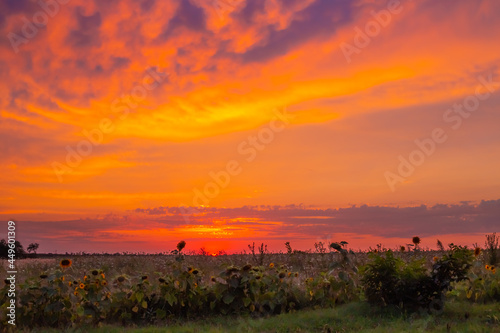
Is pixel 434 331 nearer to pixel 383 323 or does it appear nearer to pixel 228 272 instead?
pixel 383 323

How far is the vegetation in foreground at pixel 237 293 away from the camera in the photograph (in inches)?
417

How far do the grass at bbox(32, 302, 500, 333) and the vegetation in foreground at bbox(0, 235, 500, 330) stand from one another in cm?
24

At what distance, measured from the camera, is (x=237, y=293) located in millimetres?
11500

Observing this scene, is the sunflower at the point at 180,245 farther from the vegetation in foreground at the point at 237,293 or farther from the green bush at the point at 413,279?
the green bush at the point at 413,279

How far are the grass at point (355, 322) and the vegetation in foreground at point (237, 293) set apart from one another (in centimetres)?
24

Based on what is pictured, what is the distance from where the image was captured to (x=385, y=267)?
10.8 meters

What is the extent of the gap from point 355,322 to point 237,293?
2861 millimetres

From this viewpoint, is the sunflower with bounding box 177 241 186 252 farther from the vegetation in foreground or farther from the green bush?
the green bush

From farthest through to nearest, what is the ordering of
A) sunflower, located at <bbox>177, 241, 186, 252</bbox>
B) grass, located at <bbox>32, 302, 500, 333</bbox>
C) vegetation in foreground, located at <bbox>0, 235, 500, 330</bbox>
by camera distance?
sunflower, located at <bbox>177, 241, 186, 252</bbox>
vegetation in foreground, located at <bbox>0, 235, 500, 330</bbox>
grass, located at <bbox>32, 302, 500, 333</bbox>

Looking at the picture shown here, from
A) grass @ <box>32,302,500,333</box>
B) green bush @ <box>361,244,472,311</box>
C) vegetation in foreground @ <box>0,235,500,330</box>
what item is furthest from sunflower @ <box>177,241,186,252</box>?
green bush @ <box>361,244,472,311</box>

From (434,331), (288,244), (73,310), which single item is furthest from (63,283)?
(288,244)

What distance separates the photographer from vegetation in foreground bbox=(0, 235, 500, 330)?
10.6 m

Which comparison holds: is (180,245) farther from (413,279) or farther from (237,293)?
(413,279)

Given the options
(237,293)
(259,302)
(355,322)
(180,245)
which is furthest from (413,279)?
(180,245)
